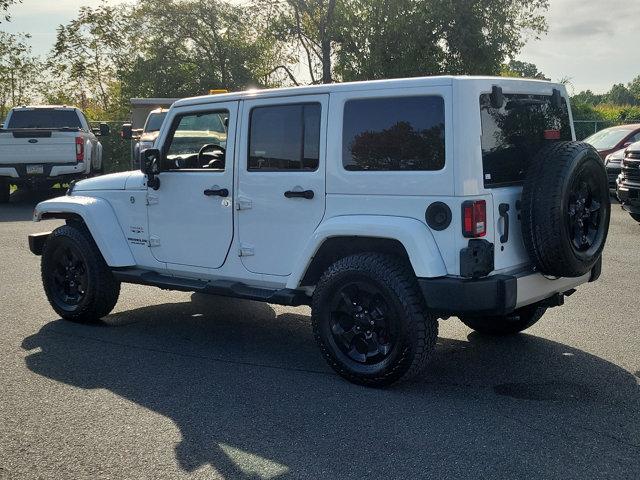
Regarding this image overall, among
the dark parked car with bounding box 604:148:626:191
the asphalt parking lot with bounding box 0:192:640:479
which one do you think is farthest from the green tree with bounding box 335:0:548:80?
the asphalt parking lot with bounding box 0:192:640:479

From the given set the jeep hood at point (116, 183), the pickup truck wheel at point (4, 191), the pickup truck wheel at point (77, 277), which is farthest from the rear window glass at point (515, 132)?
the pickup truck wheel at point (4, 191)

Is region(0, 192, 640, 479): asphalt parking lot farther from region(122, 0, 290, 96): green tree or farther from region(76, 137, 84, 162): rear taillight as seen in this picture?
region(122, 0, 290, 96): green tree

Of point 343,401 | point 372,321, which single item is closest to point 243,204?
point 372,321

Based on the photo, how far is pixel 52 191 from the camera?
20250mm

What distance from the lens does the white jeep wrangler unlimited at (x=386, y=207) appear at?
4.61 m

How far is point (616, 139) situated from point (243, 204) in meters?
13.9

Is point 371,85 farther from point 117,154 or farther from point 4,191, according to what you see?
point 117,154

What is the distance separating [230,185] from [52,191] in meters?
15.9

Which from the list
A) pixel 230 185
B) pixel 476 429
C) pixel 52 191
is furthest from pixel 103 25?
pixel 476 429

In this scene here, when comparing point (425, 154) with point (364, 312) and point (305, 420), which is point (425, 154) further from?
point (305, 420)

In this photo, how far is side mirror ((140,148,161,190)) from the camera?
6.10 m

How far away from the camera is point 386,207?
486 centimetres

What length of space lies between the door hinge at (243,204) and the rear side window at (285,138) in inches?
8.8

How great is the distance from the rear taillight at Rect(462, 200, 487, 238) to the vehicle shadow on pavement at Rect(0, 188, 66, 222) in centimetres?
1184
